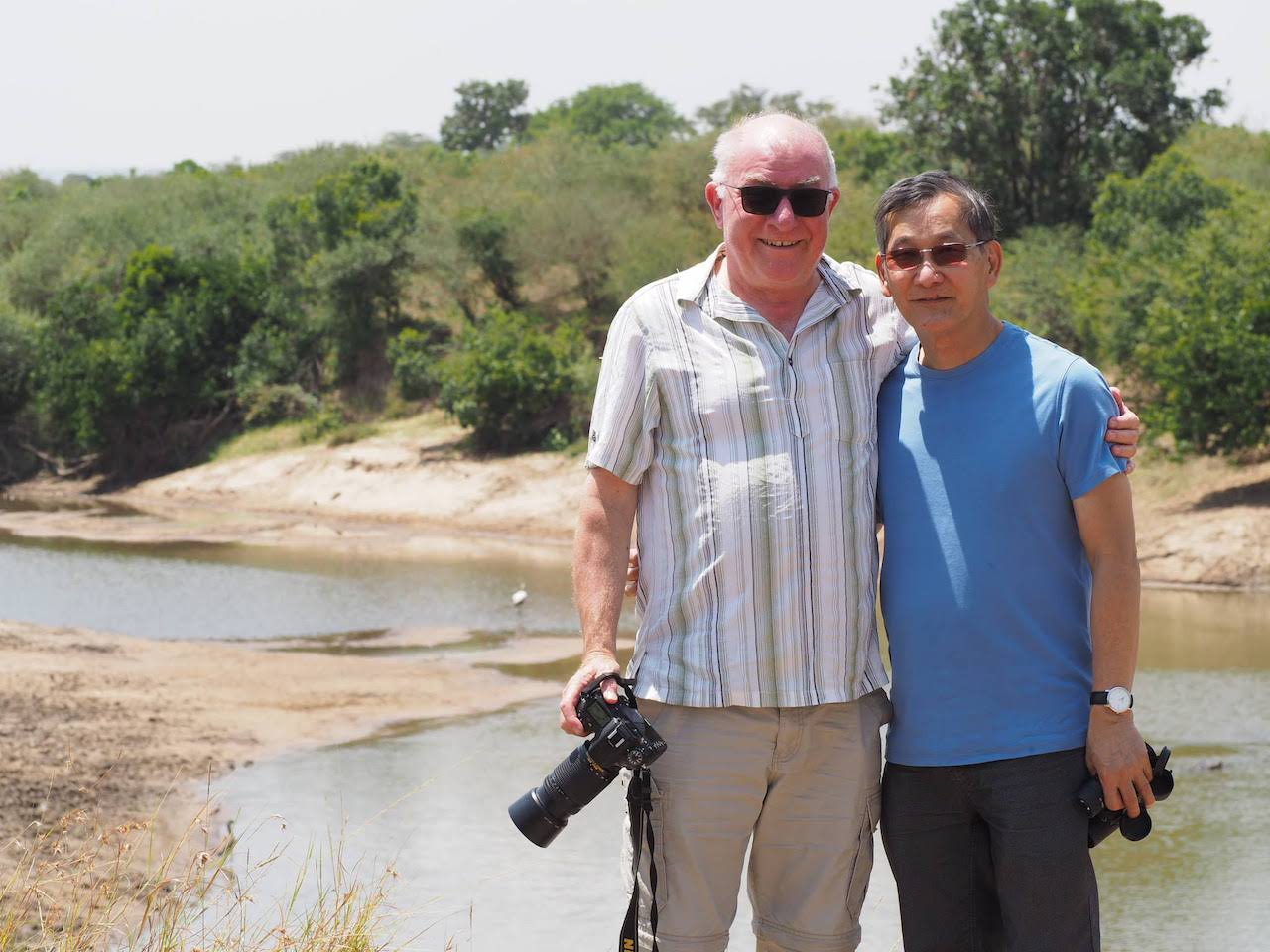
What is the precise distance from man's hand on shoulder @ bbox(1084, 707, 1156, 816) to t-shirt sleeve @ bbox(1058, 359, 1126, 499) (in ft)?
1.40

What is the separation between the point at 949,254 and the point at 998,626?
74 centimetres

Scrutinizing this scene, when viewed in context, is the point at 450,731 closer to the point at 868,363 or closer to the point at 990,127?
the point at 868,363

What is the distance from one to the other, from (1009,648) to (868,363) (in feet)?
2.11

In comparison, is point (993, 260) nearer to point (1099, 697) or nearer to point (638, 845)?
point (1099, 697)

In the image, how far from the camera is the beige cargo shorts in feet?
9.95

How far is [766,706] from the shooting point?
3004mm

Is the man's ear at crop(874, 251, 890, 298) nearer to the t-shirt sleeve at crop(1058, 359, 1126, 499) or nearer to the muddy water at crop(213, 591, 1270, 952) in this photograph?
the t-shirt sleeve at crop(1058, 359, 1126, 499)

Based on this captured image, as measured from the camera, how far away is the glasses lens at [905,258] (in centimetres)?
311

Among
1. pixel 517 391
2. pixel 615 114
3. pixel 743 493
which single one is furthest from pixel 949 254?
pixel 615 114

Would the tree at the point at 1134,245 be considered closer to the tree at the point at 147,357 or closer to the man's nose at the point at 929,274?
the man's nose at the point at 929,274

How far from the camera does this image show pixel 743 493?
3.00m

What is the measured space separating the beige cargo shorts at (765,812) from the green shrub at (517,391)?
21777mm

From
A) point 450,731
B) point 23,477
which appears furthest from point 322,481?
point 450,731

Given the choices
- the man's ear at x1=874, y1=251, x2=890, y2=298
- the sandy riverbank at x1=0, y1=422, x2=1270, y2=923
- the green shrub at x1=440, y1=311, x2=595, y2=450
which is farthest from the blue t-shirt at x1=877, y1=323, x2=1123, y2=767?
Result: the green shrub at x1=440, y1=311, x2=595, y2=450
